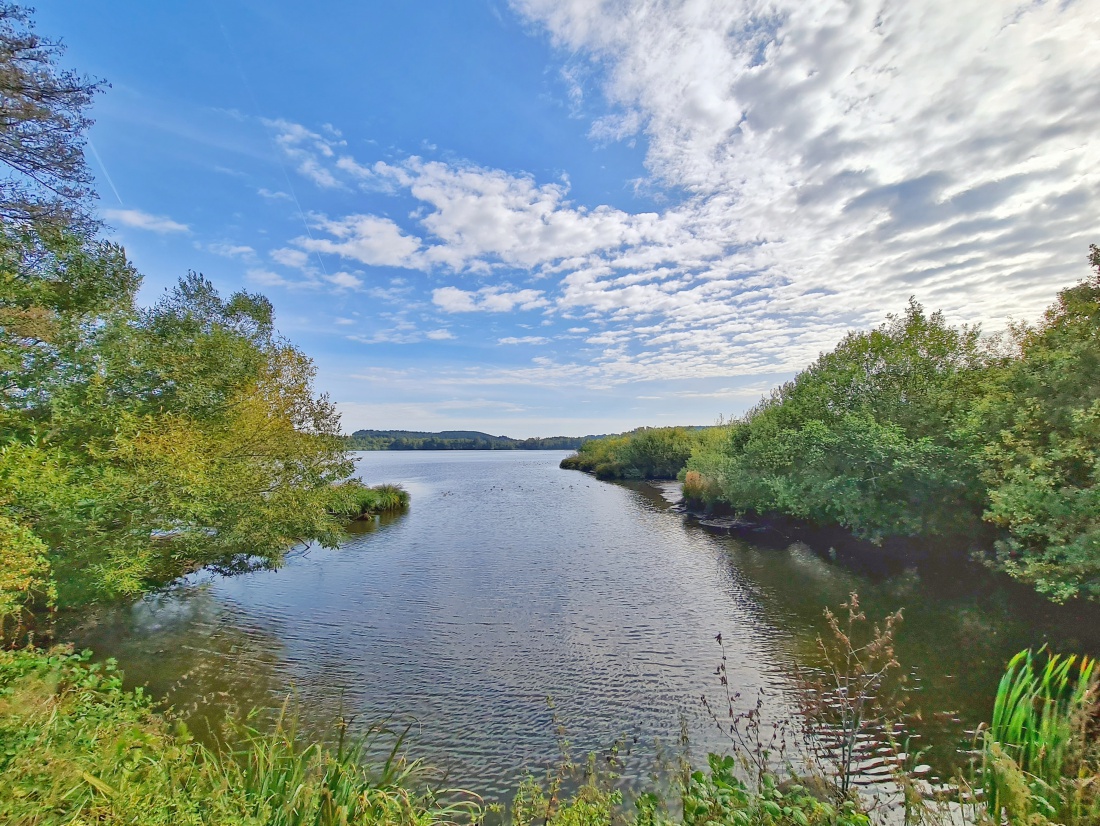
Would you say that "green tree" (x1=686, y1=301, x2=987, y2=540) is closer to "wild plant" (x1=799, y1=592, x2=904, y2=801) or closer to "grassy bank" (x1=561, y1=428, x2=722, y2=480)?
"wild plant" (x1=799, y1=592, x2=904, y2=801)

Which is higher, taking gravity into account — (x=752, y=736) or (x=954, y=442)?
(x=954, y=442)

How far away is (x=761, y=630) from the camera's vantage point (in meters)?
15.6

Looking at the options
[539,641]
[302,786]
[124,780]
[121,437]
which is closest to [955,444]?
[539,641]

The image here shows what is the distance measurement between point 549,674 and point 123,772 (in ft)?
31.7

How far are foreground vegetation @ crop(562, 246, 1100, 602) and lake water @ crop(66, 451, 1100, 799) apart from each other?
2.71 meters

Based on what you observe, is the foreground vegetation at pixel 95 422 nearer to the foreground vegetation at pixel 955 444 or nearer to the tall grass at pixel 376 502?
the tall grass at pixel 376 502

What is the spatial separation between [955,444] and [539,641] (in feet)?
58.3

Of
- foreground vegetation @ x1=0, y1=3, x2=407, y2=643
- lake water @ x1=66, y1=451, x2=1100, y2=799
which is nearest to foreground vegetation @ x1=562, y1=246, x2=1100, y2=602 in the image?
lake water @ x1=66, y1=451, x2=1100, y2=799

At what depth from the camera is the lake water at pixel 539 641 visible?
405 inches

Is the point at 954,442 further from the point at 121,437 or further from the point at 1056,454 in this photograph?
the point at 121,437

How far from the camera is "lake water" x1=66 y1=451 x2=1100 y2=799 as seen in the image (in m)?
10.3

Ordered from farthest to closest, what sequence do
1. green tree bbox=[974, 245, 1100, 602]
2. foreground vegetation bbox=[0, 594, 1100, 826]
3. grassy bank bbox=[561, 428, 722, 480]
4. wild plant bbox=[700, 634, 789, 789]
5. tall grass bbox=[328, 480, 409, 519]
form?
grassy bank bbox=[561, 428, 722, 480] → tall grass bbox=[328, 480, 409, 519] → green tree bbox=[974, 245, 1100, 602] → wild plant bbox=[700, 634, 789, 789] → foreground vegetation bbox=[0, 594, 1100, 826]

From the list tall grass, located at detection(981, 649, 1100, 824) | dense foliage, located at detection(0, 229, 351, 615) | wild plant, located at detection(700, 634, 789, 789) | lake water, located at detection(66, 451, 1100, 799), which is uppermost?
dense foliage, located at detection(0, 229, 351, 615)

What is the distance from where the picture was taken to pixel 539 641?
1492 centimetres
